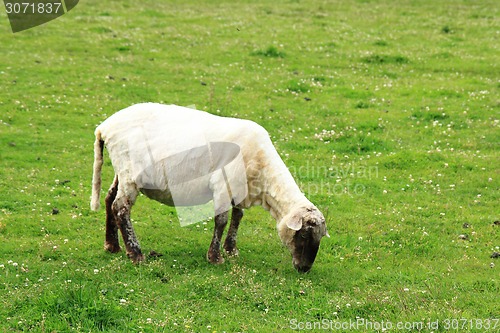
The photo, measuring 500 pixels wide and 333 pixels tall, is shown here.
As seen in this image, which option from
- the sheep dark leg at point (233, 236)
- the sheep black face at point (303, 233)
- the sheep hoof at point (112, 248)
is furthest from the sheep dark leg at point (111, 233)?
the sheep black face at point (303, 233)

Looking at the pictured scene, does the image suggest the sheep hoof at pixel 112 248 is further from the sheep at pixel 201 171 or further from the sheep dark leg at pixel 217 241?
the sheep dark leg at pixel 217 241

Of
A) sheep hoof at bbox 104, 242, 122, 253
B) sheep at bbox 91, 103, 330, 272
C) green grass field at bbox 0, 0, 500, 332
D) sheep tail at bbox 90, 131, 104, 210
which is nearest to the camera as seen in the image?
green grass field at bbox 0, 0, 500, 332

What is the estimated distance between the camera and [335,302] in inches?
402

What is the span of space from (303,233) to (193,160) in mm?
2374

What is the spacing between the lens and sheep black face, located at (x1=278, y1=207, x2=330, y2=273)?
10.8m

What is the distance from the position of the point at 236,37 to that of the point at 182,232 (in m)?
17.0

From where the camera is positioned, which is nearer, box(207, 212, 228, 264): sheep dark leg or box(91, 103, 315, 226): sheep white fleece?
box(91, 103, 315, 226): sheep white fleece

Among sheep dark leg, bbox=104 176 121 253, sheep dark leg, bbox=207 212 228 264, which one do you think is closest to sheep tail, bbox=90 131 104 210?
sheep dark leg, bbox=104 176 121 253

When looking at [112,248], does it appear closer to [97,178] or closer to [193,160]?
[97,178]

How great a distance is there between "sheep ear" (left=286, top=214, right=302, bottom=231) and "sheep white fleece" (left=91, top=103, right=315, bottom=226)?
256mm

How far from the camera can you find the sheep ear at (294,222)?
1075 centimetres

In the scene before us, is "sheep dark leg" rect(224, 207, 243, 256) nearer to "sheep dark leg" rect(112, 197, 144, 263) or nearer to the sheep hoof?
"sheep dark leg" rect(112, 197, 144, 263)

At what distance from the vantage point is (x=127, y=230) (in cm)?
1166

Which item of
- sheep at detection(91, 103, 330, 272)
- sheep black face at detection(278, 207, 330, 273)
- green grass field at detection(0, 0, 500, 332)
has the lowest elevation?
green grass field at detection(0, 0, 500, 332)
